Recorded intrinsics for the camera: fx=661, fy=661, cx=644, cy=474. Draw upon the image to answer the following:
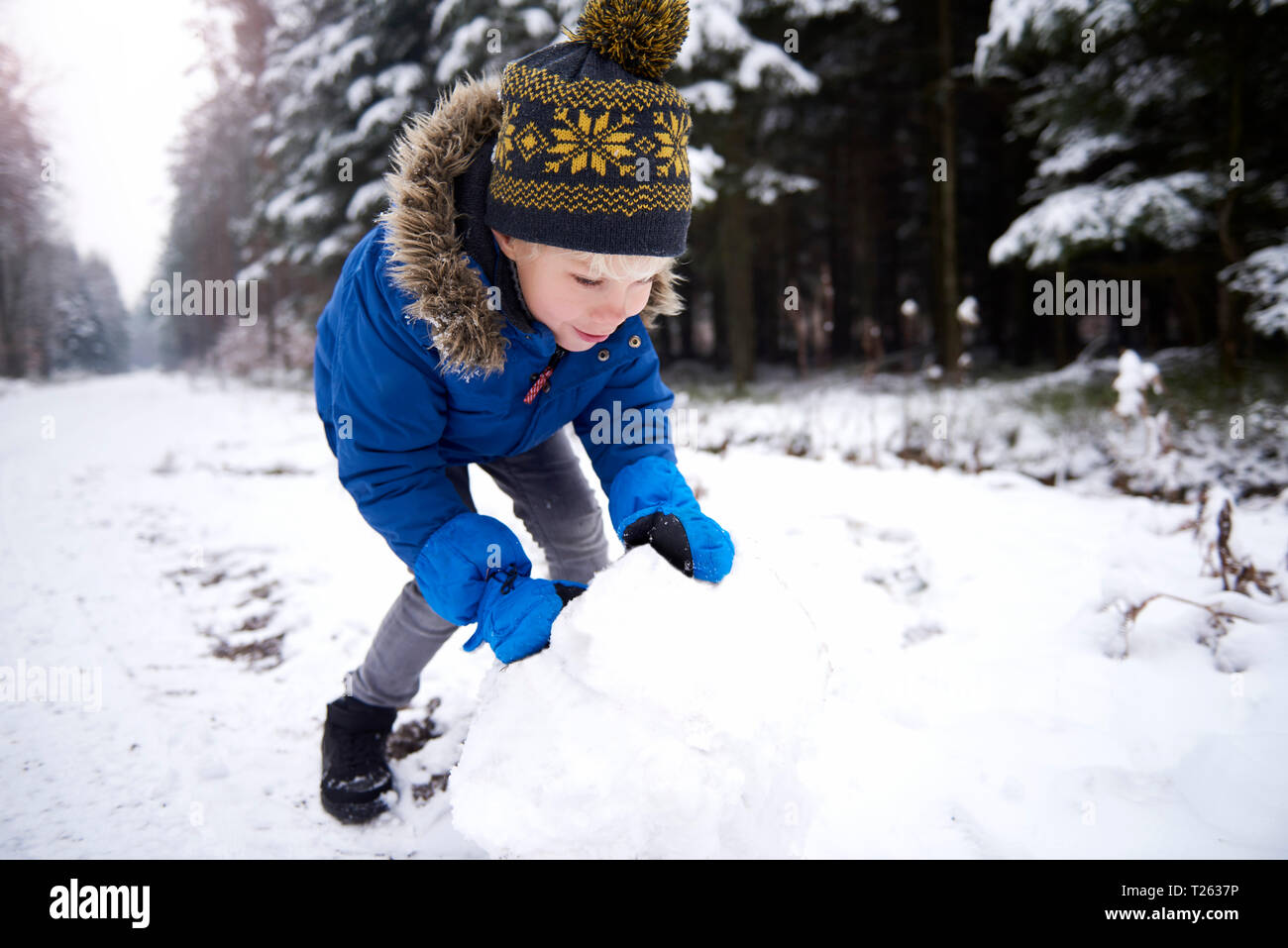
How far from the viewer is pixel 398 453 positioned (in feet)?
5.27

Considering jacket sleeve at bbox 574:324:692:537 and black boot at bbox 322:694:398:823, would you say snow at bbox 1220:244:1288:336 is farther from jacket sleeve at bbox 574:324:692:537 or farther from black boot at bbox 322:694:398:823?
black boot at bbox 322:694:398:823

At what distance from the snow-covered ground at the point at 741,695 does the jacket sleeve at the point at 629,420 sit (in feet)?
1.33

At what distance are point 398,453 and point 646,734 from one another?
880mm

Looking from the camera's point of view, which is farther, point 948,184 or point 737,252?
point 737,252

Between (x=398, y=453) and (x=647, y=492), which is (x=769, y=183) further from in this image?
(x=398, y=453)

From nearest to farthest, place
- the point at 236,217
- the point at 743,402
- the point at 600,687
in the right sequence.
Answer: the point at 600,687 < the point at 743,402 < the point at 236,217

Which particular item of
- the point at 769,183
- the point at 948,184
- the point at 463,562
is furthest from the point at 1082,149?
the point at 463,562

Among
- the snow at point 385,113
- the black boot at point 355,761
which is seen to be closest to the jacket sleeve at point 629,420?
the black boot at point 355,761

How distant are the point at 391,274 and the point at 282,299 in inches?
1016

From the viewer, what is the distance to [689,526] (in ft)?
4.92

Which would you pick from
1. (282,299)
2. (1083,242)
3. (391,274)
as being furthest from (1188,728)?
(282,299)

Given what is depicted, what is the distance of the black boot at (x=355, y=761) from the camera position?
1.90 m
